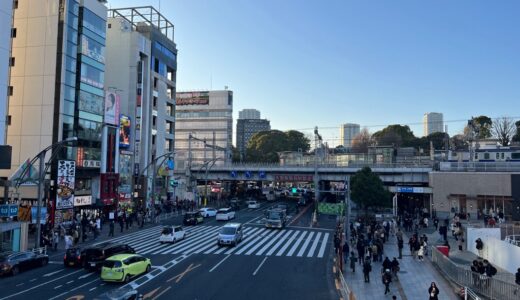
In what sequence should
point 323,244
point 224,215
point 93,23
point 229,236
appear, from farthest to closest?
point 224,215, point 93,23, point 323,244, point 229,236

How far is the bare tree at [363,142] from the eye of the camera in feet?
486

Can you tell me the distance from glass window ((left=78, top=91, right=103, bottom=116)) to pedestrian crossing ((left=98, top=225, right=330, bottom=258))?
1632 cm

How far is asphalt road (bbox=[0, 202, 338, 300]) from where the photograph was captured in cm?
2094

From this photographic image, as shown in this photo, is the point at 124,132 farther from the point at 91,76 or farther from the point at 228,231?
the point at 228,231

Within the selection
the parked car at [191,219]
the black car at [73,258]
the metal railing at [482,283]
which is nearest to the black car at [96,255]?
the black car at [73,258]

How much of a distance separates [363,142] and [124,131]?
110m

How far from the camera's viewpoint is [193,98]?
139 metres

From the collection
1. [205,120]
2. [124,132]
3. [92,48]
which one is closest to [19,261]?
[92,48]

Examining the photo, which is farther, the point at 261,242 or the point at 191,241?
the point at 261,242

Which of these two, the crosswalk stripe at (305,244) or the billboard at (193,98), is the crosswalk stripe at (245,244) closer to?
the crosswalk stripe at (305,244)

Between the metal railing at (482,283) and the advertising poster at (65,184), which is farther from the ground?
the advertising poster at (65,184)

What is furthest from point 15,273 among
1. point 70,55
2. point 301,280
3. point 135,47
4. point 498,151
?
point 498,151

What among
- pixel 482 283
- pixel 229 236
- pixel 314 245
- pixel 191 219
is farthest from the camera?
pixel 191 219

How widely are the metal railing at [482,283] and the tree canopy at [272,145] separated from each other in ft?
373
